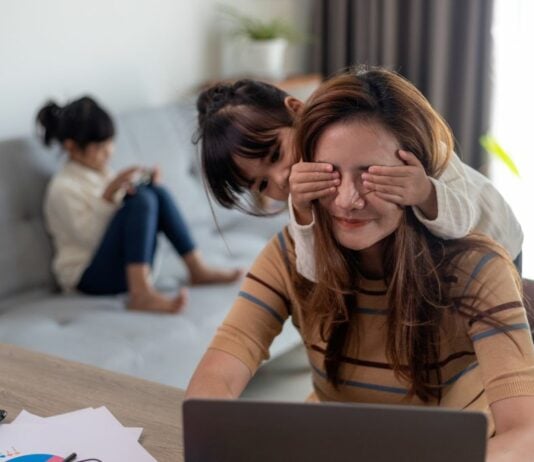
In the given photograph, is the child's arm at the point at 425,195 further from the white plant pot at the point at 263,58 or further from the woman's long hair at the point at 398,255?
the white plant pot at the point at 263,58

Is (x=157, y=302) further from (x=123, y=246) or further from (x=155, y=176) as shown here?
(x=155, y=176)

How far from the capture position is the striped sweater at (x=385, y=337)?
1.07 m

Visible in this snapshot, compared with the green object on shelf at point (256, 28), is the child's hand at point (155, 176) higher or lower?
lower

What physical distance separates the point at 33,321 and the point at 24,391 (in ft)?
3.35

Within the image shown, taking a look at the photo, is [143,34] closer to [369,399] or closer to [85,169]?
[85,169]

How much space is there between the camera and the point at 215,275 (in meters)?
2.52

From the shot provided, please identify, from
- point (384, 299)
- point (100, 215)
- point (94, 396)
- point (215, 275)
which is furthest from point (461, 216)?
point (100, 215)

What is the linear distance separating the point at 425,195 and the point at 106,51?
2.19 metres

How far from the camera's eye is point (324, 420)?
0.79 meters

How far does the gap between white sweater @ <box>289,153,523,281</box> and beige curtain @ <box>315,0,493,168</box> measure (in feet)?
7.28

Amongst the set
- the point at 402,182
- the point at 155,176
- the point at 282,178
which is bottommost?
the point at 155,176

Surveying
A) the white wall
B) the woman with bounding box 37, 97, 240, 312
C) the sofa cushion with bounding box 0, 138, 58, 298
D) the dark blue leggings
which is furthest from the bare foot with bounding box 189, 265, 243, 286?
the white wall

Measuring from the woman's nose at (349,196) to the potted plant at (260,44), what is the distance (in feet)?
7.84

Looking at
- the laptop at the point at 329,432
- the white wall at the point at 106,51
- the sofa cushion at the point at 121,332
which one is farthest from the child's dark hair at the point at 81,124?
the laptop at the point at 329,432
